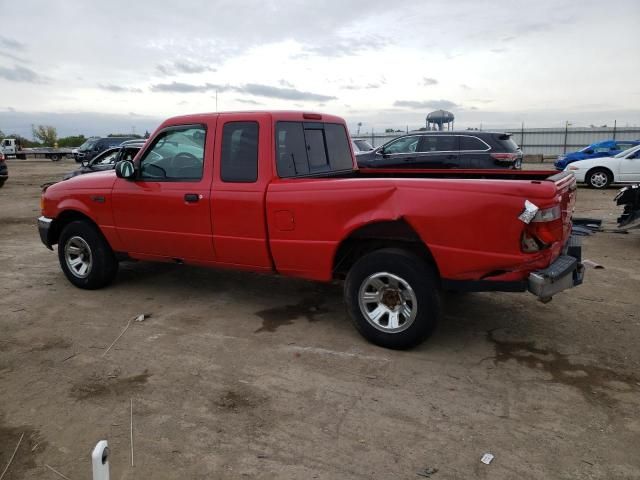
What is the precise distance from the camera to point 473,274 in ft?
12.4

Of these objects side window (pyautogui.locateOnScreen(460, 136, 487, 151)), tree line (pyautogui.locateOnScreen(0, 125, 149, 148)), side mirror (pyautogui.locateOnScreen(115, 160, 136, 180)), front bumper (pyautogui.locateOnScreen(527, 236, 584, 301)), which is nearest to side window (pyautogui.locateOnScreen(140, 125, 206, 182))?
side mirror (pyautogui.locateOnScreen(115, 160, 136, 180))

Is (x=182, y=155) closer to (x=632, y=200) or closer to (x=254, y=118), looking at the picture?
(x=254, y=118)

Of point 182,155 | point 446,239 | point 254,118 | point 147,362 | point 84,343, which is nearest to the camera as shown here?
point 446,239

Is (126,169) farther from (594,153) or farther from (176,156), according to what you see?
(594,153)

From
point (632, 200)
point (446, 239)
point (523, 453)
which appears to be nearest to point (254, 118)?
point (446, 239)

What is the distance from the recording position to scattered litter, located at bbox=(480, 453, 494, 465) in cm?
275

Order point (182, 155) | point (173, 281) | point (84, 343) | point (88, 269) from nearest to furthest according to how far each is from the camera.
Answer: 1. point (84, 343)
2. point (182, 155)
3. point (88, 269)
4. point (173, 281)

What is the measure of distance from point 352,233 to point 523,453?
6.56 ft

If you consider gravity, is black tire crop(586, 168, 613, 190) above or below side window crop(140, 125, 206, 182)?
below

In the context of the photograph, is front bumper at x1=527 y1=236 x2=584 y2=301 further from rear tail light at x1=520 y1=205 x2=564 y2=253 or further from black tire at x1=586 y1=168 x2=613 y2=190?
black tire at x1=586 y1=168 x2=613 y2=190

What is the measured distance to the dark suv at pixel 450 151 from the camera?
12352mm

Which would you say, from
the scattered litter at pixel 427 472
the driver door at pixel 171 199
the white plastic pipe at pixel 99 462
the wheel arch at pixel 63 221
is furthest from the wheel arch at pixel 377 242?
the wheel arch at pixel 63 221

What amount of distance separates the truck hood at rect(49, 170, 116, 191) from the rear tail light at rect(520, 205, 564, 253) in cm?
420

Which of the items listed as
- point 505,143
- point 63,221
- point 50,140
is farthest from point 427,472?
point 50,140
